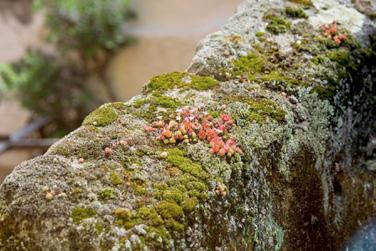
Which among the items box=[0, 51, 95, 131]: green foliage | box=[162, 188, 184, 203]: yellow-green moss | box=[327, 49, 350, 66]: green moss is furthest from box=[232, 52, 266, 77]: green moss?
box=[0, 51, 95, 131]: green foliage

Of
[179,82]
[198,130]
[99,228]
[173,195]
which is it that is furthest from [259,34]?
[99,228]

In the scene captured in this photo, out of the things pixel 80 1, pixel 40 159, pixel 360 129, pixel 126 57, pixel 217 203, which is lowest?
pixel 360 129

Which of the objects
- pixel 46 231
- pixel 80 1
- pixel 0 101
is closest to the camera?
pixel 46 231

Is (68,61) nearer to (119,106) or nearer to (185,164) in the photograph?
(119,106)

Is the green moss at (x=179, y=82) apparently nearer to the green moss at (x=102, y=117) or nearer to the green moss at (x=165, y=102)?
the green moss at (x=165, y=102)

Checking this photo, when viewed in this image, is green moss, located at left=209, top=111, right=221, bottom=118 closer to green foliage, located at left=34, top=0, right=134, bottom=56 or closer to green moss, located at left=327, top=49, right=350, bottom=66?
green moss, located at left=327, top=49, right=350, bottom=66

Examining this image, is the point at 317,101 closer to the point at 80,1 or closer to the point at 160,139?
the point at 160,139

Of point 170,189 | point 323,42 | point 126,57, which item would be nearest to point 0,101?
point 126,57
